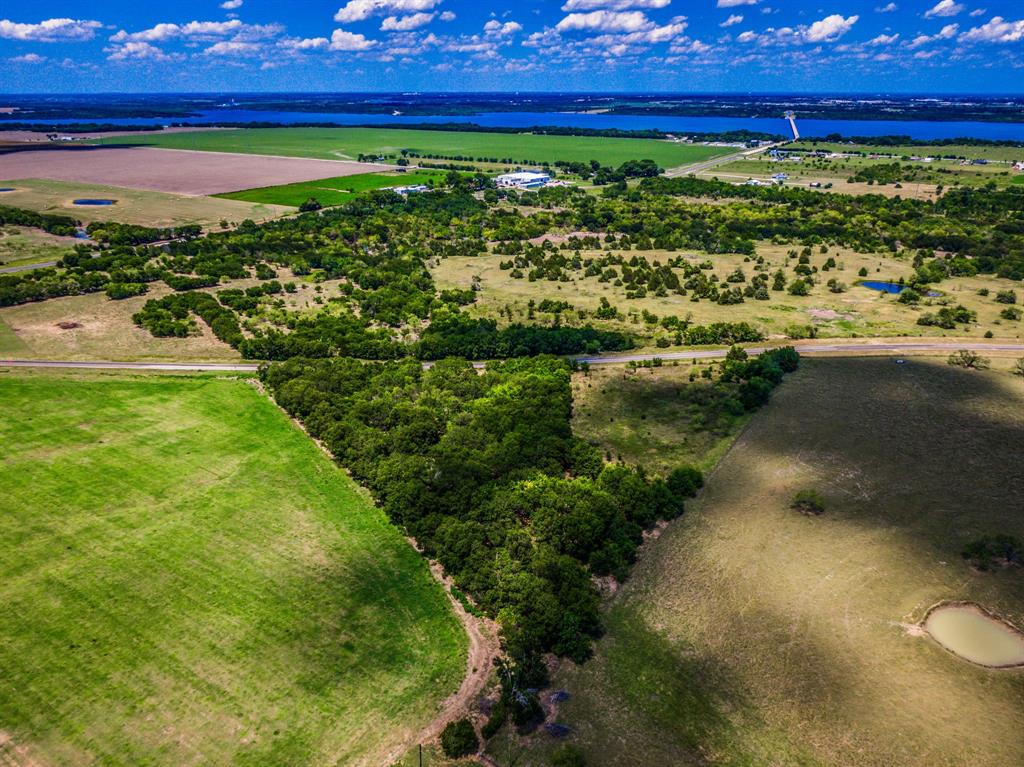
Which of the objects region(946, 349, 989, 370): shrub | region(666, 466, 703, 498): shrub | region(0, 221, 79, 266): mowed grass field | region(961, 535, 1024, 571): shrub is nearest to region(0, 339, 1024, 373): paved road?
region(946, 349, 989, 370): shrub

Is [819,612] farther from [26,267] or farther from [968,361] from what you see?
[26,267]

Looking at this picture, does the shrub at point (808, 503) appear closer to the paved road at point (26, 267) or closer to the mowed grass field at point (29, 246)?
the paved road at point (26, 267)

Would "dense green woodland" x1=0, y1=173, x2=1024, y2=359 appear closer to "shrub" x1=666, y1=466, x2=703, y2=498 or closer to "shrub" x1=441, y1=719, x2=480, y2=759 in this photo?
"shrub" x1=666, y1=466, x2=703, y2=498

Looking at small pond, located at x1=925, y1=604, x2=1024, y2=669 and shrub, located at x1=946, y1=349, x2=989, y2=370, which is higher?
shrub, located at x1=946, y1=349, x2=989, y2=370

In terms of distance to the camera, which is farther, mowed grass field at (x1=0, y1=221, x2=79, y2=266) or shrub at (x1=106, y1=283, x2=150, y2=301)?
mowed grass field at (x1=0, y1=221, x2=79, y2=266)

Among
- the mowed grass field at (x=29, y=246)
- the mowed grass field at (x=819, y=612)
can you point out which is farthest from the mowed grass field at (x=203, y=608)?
the mowed grass field at (x=29, y=246)

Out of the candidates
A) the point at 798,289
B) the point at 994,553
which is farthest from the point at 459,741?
the point at 798,289

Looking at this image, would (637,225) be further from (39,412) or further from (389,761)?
(389,761)
